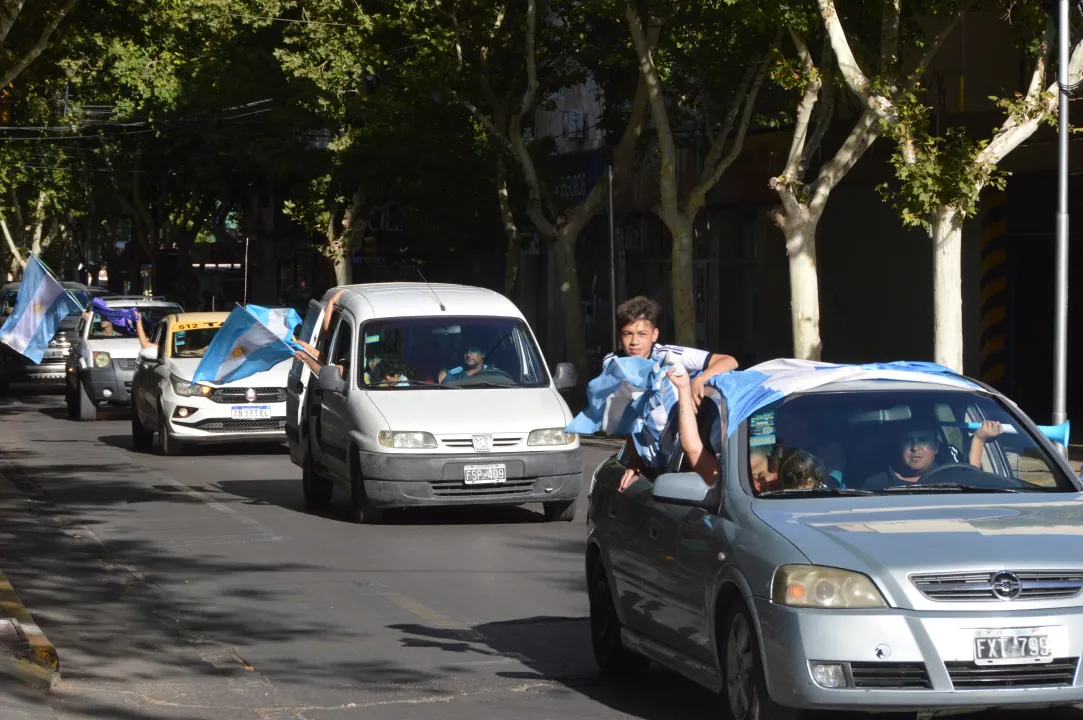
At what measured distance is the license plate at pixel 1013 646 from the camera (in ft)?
19.2

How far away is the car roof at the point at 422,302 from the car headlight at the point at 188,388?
17.8 feet

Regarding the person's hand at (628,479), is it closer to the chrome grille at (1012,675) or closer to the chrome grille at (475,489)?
the chrome grille at (1012,675)

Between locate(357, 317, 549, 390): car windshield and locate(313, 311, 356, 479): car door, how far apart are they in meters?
0.19

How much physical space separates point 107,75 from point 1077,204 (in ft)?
71.3

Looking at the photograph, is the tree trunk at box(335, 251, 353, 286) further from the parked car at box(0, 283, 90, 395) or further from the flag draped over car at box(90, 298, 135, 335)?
the flag draped over car at box(90, 298, 135, 335)

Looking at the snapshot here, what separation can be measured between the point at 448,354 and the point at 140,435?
885 centimetres

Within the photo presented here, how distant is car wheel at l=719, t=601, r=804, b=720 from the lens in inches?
241

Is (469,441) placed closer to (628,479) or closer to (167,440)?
(628,479)

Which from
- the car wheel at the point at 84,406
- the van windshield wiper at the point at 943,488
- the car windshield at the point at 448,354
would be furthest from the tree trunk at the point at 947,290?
the car wheel at the point at 84,406

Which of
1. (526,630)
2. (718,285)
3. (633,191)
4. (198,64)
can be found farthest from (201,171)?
(526,630)

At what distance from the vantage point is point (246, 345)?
1697 centimetres

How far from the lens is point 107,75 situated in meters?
37.9

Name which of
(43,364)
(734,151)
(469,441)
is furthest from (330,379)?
(43,364)

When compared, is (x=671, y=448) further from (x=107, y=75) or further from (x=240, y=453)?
(x=107, y=75)
